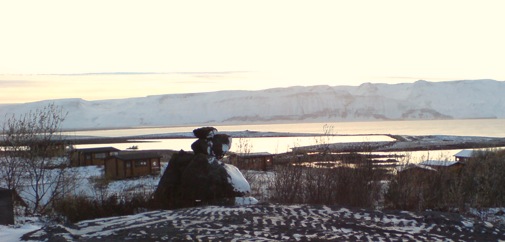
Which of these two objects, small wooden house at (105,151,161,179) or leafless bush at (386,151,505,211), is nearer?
leafless bush at (386,151,505,211)

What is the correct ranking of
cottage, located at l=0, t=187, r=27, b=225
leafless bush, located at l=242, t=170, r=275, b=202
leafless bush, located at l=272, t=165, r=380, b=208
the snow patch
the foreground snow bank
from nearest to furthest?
1. the foreground snow bank
2. cottage, located at l=0, t=187, r=27, b=225
3. the snow patch
4. leafless bush, located at l=272, t=165, r=380, b=208
5. leafless bush, located at l=242, t=170, r=275, b=202

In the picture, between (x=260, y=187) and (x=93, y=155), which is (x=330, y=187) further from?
(x=93, y=155)

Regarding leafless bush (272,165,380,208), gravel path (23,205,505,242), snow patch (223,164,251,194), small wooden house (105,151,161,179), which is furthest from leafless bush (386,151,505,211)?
small wooden house (105,151,161,179)

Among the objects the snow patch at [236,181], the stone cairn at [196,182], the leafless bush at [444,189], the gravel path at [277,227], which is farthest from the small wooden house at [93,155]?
the gravel path at [277,227]

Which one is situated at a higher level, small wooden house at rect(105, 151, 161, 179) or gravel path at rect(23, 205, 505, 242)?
gravel path at rect(23, 205, 505, 242)

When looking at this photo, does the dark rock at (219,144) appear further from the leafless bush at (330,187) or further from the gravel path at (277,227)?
the gravel path at (277,227)

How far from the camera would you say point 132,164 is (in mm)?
38219

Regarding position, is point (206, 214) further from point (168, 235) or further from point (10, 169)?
point (10, 169)

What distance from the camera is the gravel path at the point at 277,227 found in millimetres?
8297

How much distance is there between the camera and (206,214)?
10.0m

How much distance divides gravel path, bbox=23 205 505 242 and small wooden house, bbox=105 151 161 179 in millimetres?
27696

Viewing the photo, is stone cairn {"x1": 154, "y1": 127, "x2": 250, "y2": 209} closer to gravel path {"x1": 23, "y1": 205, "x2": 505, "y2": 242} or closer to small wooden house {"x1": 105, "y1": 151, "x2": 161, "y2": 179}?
gravel path {"x1": 23, "y1": 205, "x2": 505, "y2": 242}

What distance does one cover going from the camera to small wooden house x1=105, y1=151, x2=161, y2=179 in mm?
37500

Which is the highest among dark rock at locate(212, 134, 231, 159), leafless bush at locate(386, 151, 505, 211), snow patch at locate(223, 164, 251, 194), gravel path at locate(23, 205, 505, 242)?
dark rock at locate(212, 134, 231, 159)
